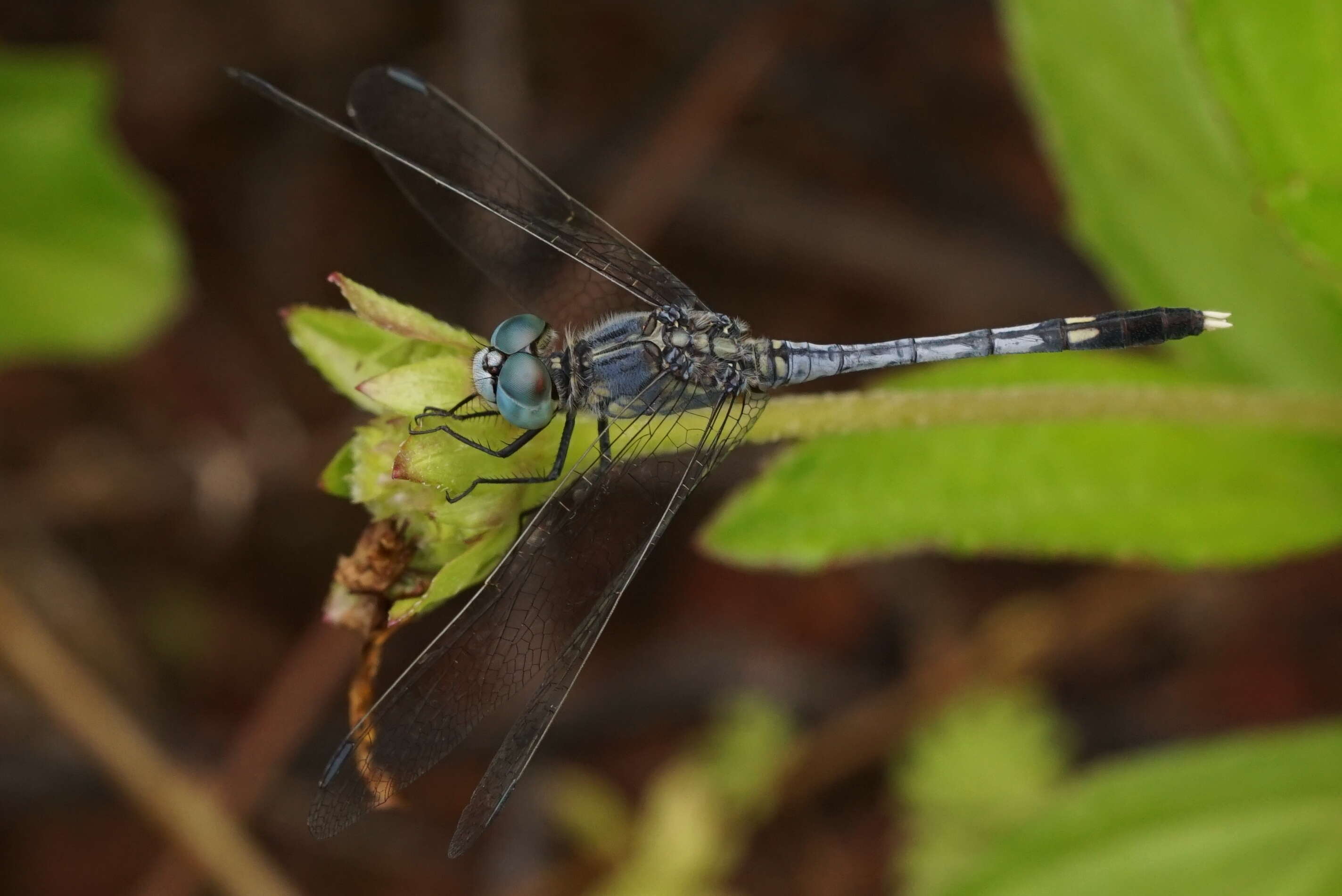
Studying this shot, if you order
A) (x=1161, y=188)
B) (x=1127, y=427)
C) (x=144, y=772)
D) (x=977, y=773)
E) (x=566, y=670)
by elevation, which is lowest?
(x=977, y=773)

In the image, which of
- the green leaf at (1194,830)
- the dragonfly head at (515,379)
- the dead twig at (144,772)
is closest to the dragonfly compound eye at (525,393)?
the dragonfly head at (515,379)

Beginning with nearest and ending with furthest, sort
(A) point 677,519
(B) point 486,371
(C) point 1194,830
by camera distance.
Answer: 1. (B) point 486,371
2. (C) point 1194,830
3. (A) point 677,519

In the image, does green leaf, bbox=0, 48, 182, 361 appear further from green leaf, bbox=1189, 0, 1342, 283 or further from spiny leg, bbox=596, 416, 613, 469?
green leaf, bbox=1189, 0, 1342, 283

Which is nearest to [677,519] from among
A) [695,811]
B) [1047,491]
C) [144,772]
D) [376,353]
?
[695,811]

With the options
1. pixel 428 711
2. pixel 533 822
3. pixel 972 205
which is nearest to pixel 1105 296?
pixel 972 205

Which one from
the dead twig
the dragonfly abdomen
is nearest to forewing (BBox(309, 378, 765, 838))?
the dragonfly abdomen

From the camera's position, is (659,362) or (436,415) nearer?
(436,415)

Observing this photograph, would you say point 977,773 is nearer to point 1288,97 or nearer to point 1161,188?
point 1161,188
